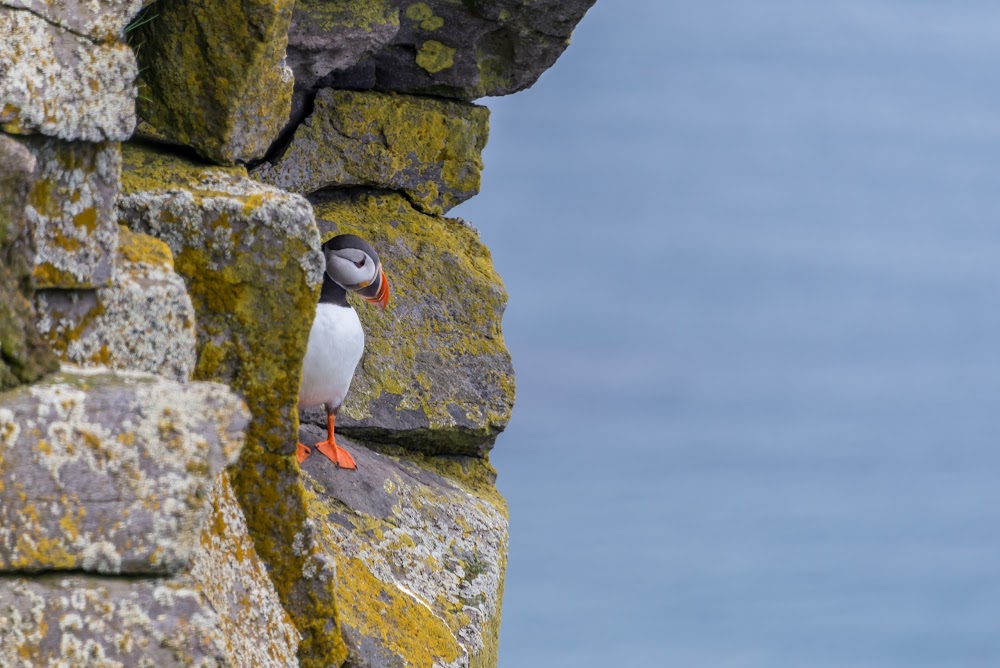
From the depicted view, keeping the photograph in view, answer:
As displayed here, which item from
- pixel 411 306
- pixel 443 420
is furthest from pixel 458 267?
pixel 443 420

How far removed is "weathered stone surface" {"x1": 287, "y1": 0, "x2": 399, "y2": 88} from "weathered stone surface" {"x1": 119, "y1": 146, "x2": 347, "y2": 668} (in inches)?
150

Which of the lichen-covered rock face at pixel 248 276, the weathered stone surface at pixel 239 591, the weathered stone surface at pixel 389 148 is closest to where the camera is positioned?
the weathered stone surface at pixel 239 591

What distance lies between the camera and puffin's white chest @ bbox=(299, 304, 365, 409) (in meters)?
8.27

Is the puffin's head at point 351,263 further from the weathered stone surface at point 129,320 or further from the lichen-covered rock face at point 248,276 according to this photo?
the weathered stone surface at point 129,320

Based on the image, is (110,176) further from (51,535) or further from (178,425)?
(51,535)

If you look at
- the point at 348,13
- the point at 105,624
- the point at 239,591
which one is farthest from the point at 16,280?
the point at 348,13

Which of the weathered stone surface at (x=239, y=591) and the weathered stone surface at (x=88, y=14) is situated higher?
the weathered stone surface at (x=88, y=14)

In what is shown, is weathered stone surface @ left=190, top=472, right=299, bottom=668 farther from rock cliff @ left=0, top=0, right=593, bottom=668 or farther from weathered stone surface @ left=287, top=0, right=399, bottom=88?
weathered stone surface @ left=287, top=0, right=399, bottom=88

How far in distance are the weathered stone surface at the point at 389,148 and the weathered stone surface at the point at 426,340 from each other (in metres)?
0.22

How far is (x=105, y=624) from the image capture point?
13.9 ft

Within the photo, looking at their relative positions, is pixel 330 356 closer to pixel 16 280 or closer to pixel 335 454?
pixel 335 454

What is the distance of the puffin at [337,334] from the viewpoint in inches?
327

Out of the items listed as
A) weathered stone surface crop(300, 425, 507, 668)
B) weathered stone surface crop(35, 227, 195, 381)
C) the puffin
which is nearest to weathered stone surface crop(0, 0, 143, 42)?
weathered stone surface crop(35, 227, 195, 381)

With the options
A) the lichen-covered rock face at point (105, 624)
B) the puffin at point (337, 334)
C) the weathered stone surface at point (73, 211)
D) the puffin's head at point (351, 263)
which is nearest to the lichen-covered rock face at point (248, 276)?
the weathered stone surface at point (73, 211)
